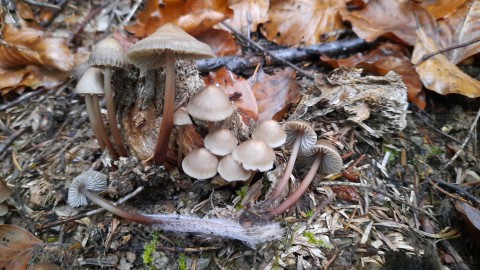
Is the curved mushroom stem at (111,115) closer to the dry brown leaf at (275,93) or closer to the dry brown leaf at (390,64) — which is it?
the dry brown leaf at (275,93)

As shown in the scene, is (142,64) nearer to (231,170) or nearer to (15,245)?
(231,170)

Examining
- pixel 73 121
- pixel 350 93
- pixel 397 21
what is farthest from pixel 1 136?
pixel 397 21

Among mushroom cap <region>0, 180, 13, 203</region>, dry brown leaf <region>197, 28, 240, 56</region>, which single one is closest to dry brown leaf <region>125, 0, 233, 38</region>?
dry brown leaf <region>197, 28, 240, 56</region>

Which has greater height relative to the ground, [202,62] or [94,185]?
[202,62]

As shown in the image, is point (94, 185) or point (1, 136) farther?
point (1, 136)

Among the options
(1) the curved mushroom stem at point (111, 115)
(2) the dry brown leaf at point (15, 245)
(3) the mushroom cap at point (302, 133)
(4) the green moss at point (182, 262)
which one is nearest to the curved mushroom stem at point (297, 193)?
(3) the mushroom cap at point (302, 133)

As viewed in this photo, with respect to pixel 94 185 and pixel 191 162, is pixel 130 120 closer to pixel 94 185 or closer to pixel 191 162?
pixel 94 185
